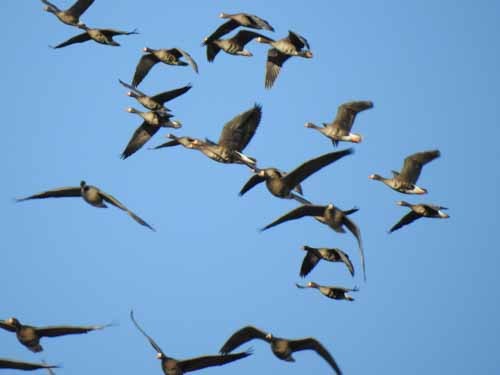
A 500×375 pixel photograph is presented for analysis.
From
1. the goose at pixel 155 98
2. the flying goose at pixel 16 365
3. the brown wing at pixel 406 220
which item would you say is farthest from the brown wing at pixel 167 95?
the flying goose at pixel 16 365

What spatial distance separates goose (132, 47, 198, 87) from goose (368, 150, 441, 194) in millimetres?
6604

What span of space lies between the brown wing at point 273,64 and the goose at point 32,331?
1141 centimetres

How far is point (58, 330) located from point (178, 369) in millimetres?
3149

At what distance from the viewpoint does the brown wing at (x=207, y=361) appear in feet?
89.0

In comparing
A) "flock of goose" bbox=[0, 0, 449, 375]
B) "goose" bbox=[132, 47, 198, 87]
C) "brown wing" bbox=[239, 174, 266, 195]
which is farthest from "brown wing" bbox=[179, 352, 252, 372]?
"goose" bbox=[132, 47, 198, 87]

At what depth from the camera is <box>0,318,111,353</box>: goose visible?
2853 centimetres

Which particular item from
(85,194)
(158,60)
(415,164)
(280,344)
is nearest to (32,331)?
(85,194)

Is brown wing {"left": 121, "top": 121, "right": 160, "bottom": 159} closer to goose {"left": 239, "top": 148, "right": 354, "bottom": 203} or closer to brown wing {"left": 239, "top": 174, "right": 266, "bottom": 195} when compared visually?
brown wing {"left": 239, "top": 174, "right": 266, "bottom": 195}

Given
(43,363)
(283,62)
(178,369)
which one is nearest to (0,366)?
(43,363)

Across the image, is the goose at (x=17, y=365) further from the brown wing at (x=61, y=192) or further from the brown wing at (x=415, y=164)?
the brown wing at (x=415, y=164)

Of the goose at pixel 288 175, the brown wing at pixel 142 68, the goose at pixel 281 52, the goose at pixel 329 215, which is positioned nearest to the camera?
the goose at pixel 288 175

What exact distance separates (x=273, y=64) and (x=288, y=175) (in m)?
9.74

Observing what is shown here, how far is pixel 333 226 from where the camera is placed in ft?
93.0

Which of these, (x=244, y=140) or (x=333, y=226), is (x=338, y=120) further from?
(x=333, y=226)
